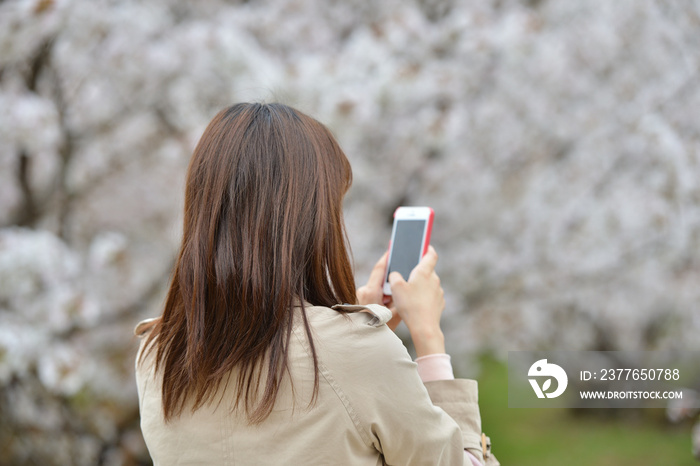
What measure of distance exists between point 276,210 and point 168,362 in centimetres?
27

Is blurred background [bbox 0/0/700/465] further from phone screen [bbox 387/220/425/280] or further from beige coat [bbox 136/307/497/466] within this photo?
beige coat [bbox 136/307/497/466]

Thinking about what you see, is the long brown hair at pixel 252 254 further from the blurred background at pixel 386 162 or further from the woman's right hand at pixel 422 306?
the blurred background at pixel 386 162

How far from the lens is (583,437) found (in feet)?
12.4

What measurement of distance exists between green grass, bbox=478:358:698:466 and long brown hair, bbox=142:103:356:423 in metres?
3.12

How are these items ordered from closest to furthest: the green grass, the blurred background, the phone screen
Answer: the phone screen
the blurred background
the green grass

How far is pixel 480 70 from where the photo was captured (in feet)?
9.95

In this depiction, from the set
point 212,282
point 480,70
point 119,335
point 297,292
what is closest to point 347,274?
point 297,292

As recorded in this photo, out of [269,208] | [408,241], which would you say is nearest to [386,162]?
[408,241]

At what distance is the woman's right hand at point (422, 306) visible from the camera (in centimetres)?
101

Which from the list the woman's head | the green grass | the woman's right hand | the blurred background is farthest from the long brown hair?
the green grass

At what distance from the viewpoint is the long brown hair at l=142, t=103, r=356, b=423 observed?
0.83m

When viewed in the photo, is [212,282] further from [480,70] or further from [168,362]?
[480,70]

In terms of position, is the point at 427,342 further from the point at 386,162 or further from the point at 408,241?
the point at 386,162

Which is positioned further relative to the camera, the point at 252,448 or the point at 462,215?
the point at 462,215
